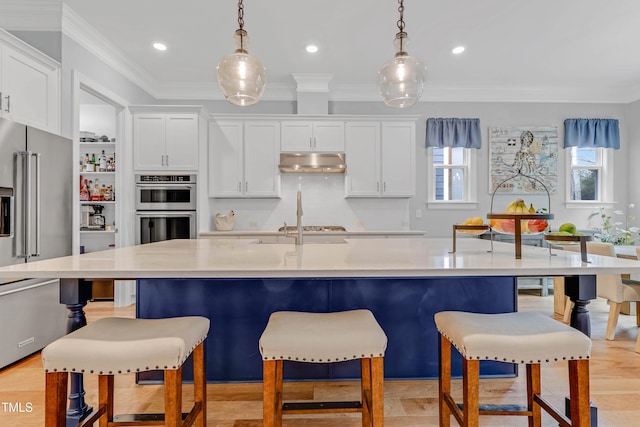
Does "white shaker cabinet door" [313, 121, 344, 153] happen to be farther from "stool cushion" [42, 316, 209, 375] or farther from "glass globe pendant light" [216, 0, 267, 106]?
"stool cushion" [42, 316, 209, 375]

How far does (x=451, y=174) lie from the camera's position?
5273 millimetres

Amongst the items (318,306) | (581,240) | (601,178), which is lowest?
(318,306)

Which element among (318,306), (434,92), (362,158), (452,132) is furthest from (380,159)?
(318,306)

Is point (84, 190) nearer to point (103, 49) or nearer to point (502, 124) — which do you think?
point (103, 49)

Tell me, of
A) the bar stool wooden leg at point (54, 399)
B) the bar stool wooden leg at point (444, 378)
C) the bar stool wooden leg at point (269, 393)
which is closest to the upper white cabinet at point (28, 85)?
the bar stool wooden leg at point (54, 399)

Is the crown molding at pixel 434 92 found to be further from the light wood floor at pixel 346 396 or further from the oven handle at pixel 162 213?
the light wood floor at pixel 346 396

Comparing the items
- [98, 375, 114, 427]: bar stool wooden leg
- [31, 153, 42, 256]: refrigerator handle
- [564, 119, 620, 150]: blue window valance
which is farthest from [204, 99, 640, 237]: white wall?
[98, 375, 114, 427]: bar stool wooden leg

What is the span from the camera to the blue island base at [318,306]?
2057mm

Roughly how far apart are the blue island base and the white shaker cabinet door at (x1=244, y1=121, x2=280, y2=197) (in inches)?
108

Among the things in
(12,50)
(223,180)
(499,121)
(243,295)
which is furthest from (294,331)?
(499,121)

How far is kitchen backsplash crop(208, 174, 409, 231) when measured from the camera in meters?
4.98

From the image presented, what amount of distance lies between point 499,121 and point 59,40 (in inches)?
206

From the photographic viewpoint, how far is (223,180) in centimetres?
470

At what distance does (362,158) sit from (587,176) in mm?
3417
